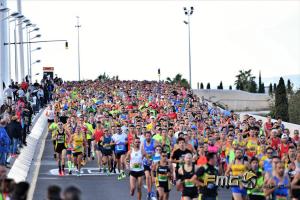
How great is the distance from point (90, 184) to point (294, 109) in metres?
51.4

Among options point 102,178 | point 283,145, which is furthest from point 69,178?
point 283,145

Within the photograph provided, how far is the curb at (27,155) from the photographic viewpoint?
28094mm

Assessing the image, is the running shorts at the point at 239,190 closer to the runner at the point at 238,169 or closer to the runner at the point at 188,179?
the runner at the point at 238,169

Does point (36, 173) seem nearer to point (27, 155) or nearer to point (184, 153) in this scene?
point (27, 155)

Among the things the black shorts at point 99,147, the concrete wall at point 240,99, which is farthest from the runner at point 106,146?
the concrete wall at point 240,99

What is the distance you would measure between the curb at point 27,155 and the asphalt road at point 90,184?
0.50m

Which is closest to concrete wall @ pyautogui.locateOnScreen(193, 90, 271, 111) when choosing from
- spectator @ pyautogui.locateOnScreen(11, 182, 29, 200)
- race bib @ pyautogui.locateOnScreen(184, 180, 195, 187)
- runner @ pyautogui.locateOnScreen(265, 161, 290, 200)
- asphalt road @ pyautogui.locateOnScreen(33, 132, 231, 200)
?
asphalt road @ pyautogui.locateOnScreen(33, 132, 231, 200)

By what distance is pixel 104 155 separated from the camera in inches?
1208

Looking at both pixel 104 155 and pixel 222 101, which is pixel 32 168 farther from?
pixel 222 101

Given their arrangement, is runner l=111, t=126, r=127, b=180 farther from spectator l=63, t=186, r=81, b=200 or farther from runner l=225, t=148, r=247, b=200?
spectator l=63, t=186, r=81, b=200

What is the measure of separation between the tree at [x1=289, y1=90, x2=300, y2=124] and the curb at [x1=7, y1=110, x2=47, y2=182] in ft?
101

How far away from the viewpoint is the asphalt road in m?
26.0

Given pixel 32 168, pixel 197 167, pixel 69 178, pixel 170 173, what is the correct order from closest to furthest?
pixel 197 167
pixel 170 173
pixel 69 178
pixel 32 168

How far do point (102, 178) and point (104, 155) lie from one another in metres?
0.85
